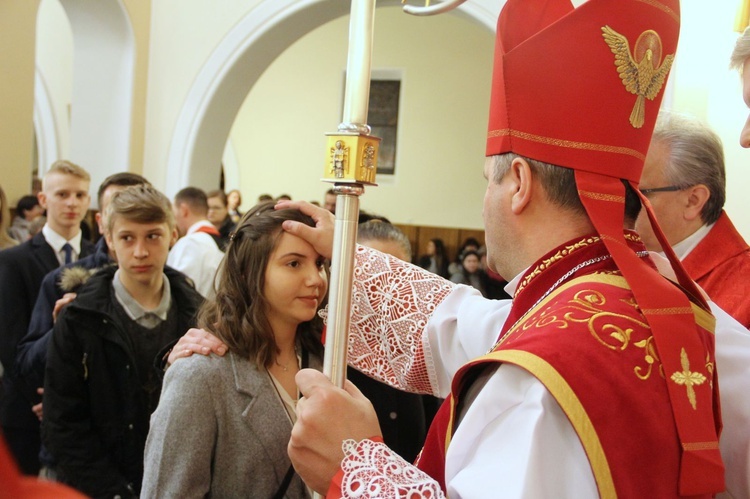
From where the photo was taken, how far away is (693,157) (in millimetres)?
2268

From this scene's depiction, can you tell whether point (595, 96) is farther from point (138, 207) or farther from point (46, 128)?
point (46, 128)

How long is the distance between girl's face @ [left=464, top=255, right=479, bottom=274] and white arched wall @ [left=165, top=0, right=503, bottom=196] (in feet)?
11.4

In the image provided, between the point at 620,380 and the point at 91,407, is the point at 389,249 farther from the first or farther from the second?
the point at 620,380

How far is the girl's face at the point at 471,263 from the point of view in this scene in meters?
9.68

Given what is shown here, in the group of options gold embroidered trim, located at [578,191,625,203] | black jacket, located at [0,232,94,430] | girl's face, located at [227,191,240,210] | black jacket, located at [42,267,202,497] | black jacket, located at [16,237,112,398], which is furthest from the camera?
girl's face, located at [227,191,240,210]

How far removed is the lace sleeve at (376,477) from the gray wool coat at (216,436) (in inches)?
30.3

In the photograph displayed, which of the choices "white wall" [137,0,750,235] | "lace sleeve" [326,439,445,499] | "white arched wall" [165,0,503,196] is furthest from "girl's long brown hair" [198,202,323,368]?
"white wall" [137,0,750,235]

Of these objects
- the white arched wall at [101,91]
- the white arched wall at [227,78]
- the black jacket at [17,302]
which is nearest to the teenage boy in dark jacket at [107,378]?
the black jacket at [17,302]

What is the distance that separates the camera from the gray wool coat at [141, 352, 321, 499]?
188 centimetres

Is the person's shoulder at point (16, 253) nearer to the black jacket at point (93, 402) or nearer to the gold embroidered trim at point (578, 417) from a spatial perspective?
the black jacket at point (93, 402)

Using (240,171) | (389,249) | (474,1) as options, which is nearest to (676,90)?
(474,1)

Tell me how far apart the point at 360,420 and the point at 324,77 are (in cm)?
1305

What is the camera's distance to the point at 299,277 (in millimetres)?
2107

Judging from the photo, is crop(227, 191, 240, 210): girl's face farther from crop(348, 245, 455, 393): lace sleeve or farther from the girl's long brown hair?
crop(348, 245, 455, 393): lace sleeve
